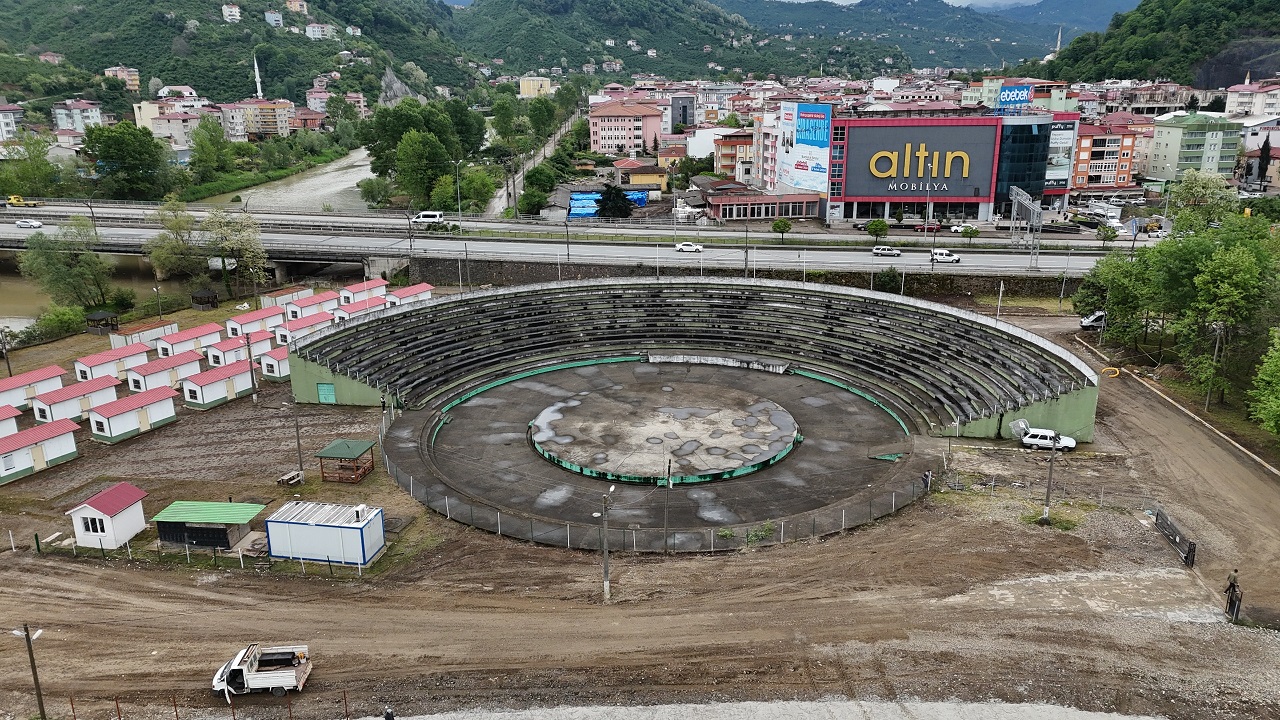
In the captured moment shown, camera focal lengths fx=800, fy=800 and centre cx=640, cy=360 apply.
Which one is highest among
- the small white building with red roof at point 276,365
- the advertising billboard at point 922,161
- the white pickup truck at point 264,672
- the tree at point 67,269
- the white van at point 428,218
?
the advertising billboard at point 922,161

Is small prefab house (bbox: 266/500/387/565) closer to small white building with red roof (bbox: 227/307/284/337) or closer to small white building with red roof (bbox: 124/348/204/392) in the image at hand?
small white building with red roof (bbox: 124/348/204/392)

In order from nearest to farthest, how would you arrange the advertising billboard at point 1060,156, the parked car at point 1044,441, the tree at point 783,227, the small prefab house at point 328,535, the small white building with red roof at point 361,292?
the small prefab house at point 328,535
the parked car at point 1044,441
the small white building with red roof at point 361,292
the tree at point 783,227
the advertising billboard at point 1060,156

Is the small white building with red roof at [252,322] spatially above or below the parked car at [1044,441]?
above

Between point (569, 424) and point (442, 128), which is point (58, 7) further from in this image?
point (569, 424)

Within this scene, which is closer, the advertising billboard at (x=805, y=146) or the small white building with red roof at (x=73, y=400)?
the small white building with red roof at (x=73, y=400)

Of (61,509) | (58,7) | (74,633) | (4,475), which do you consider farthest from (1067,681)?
(58,7)

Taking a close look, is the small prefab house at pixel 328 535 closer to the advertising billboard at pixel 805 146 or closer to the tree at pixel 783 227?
the tree at pixel 783 227

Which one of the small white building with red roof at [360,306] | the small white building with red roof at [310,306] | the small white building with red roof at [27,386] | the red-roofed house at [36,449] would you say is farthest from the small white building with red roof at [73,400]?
the small white building with red roof at [360,306]
